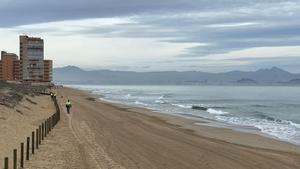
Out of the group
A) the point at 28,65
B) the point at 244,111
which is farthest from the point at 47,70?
the point at 244,111

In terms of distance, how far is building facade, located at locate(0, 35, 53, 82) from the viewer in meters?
153

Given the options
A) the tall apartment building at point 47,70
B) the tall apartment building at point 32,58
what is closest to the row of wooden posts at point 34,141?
the tall apartment building at point 32,58

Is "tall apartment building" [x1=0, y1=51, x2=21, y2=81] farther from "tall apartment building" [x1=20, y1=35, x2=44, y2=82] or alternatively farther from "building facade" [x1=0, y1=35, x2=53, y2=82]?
"tall apartment building" [x1=20, y1=35, x2=44, y2=82]

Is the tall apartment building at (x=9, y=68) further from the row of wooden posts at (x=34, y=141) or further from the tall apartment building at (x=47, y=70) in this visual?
the row of wooden posts at (x=34, y=141)

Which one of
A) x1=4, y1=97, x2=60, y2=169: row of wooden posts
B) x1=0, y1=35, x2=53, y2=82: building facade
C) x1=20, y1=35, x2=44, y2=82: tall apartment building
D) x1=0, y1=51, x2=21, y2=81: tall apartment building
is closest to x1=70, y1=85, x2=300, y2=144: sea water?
x1=4, y1=97, x2=60, y2=169: row of wooden posts

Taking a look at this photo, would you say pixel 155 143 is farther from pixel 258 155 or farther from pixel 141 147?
pixel 258 155

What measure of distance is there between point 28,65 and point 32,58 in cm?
329

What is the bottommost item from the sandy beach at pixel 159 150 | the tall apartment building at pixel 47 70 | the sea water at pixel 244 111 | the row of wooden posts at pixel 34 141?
the sea water at pixel 244 111

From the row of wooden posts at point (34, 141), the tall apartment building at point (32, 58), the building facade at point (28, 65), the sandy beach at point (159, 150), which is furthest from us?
the building facade at point (28, 65)

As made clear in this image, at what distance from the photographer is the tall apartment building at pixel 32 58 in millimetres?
152625

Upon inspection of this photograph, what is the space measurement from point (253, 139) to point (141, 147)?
28.6ft

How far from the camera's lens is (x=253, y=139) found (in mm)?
26641

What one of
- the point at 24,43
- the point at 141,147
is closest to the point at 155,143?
the point at 141,147

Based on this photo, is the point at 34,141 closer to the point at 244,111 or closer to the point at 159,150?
the point at 159,150
